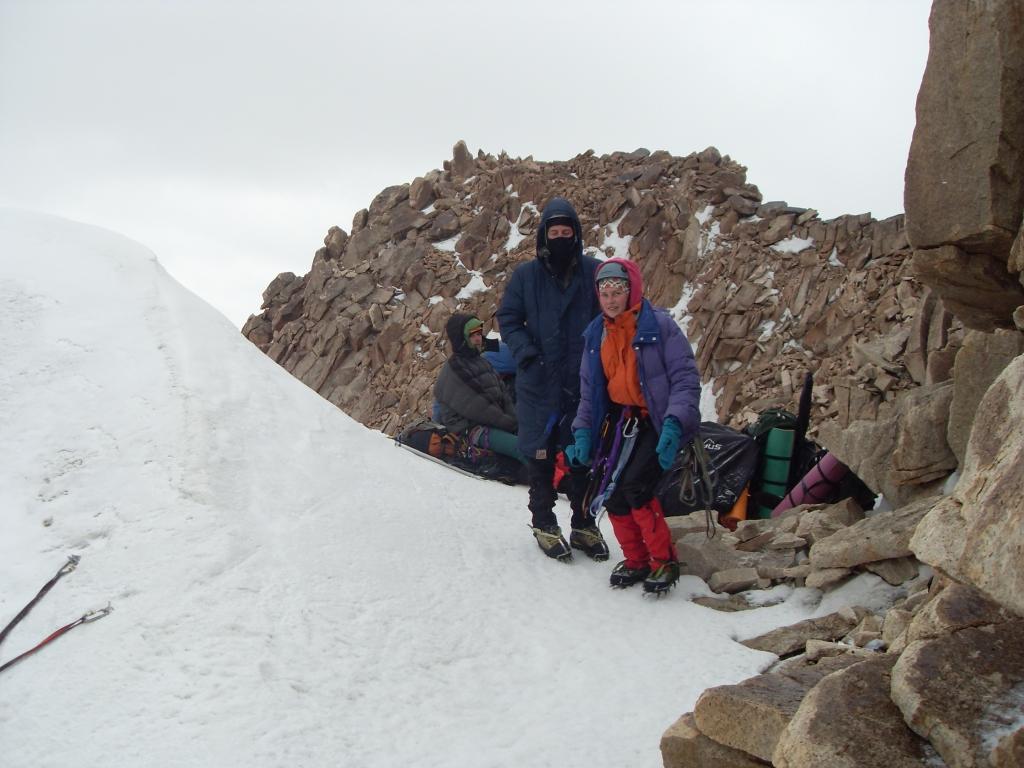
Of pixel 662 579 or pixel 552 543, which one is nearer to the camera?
pixel 662 579

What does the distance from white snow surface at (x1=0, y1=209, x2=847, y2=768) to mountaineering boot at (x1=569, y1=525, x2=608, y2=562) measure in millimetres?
141

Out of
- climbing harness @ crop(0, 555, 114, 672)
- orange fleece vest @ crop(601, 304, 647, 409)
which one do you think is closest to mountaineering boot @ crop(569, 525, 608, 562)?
orange fleece vest @ crop(601, 304, 647, 409)

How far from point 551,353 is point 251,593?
8.33 ft

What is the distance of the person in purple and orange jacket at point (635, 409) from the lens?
185 inches

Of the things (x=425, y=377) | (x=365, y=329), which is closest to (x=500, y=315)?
(x=425, y=377)

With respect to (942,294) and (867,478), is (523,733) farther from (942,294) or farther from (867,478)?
(867,478)

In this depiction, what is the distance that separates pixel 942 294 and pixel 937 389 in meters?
1.74

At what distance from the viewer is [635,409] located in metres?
4.97

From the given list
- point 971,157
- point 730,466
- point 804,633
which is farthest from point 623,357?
point 730,466

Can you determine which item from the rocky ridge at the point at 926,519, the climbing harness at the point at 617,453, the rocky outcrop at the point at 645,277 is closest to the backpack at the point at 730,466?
the rocky ridge at the point at 926,519

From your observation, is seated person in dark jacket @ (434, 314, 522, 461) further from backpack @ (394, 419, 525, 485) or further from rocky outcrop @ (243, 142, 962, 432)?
rocky outcrop @ (243, 142, 962, 432)

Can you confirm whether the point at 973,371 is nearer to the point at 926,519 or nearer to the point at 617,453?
the point at 617,453

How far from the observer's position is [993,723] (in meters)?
2.06

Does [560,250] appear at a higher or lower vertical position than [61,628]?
higher
